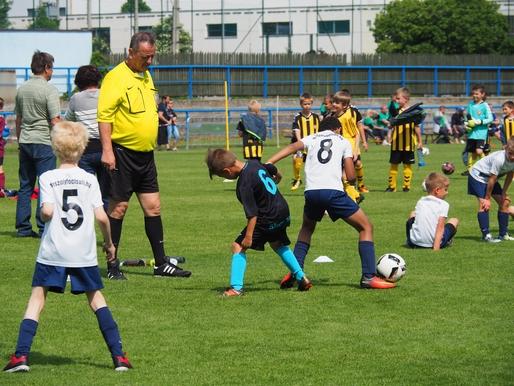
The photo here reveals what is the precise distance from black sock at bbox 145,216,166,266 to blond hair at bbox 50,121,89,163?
12.8ft

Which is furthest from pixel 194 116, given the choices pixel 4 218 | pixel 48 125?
pixel 48 125

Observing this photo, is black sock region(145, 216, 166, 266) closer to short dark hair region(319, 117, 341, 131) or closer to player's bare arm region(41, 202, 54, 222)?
short dark hair region(319, 117, 341, 131)

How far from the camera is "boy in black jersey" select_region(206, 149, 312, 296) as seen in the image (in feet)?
31.5

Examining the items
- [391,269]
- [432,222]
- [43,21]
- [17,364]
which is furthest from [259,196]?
[43,21]

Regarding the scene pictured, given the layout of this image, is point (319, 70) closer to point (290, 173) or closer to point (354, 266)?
point (290, 173)

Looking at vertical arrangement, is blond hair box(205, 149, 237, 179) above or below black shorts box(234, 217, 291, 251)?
above

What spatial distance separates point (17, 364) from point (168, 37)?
6383 cm

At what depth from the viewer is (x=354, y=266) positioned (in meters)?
12.0

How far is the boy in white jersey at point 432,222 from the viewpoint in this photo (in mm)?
13141

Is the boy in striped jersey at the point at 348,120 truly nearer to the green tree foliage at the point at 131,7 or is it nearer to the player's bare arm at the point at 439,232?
the player's bare arm at the point at 439,232

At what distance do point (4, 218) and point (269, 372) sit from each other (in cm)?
1068

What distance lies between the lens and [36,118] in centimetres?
1388

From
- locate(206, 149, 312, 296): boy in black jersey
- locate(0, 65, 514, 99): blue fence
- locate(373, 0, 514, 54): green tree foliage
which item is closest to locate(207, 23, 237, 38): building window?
locate(373, 0, 514, 54): green tree foliage

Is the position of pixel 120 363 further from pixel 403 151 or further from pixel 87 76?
pixel 403 151
